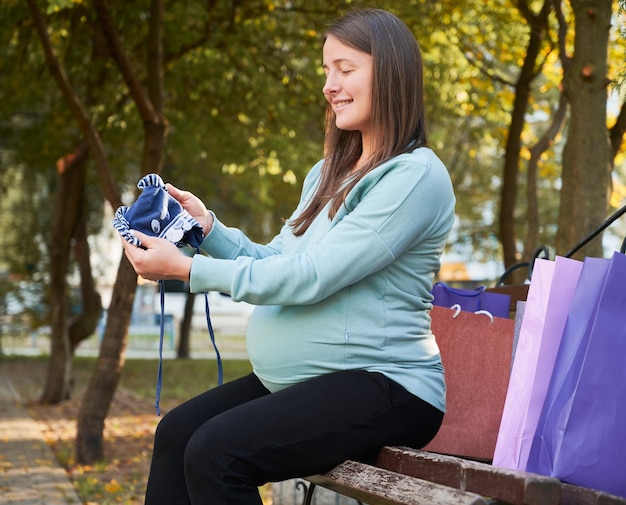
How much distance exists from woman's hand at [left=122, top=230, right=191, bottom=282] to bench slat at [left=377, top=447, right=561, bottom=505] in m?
0.75

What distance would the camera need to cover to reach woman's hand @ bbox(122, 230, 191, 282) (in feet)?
8.72

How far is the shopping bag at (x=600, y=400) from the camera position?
2.38 meters

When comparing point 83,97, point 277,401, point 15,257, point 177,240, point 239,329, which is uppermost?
point 83,97

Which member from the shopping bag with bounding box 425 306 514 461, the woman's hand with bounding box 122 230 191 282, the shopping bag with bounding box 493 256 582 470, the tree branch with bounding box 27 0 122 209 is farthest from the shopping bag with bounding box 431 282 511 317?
the tree branch with bounding box 27 0 122 209

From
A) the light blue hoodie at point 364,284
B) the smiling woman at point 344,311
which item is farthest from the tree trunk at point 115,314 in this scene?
the light blue hoodie at point 364,284

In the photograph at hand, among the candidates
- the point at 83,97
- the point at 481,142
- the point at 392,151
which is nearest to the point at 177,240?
the point at 392,151

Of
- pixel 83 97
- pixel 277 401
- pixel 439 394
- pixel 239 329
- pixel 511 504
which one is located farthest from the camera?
pixel 239 329

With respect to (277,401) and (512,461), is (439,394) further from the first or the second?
(277,401)

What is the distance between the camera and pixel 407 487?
241 cm

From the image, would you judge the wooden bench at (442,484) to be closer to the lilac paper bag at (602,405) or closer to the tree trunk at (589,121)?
the lilac paper bag at (602,405)

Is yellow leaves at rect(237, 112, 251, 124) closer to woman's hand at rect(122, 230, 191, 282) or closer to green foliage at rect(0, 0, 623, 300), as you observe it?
green foliage at rect(0, 0, 623, 300)

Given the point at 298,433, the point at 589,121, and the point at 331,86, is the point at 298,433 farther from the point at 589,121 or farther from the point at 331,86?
the point at 589,121

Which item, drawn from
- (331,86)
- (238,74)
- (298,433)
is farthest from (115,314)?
(298,433)

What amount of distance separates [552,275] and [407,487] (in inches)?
27.1
